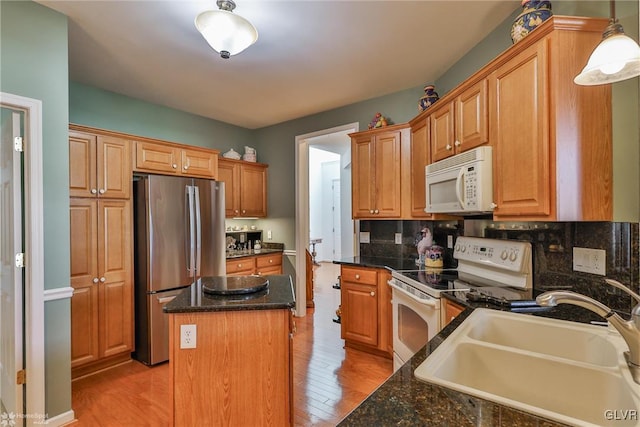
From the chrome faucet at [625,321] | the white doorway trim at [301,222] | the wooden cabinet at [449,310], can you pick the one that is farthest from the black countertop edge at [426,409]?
the white doorway trim at [301,222]

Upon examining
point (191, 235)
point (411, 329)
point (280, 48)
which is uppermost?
point (280, 48)

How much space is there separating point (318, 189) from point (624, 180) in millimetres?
7694

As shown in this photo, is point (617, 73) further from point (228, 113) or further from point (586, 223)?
point (228, 113)

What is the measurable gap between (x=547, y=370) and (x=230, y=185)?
375 centimetres

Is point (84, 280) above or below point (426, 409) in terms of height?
below

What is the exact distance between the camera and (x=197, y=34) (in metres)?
2.19

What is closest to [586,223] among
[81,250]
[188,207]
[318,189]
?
[188,207]

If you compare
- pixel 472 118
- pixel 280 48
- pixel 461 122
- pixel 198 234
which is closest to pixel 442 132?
pixel 461 122

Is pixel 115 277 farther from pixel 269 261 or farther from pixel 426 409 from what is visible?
pixel 426 409

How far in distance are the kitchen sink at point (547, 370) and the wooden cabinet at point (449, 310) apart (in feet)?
1.45

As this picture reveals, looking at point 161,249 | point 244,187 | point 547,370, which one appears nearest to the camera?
point 547,370

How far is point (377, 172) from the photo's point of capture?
3.10 m

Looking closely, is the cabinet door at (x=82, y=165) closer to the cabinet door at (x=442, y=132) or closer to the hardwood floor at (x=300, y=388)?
the hardwood floor at (x=300, y=388)

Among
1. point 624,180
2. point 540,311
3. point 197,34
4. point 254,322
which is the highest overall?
point 197,34
